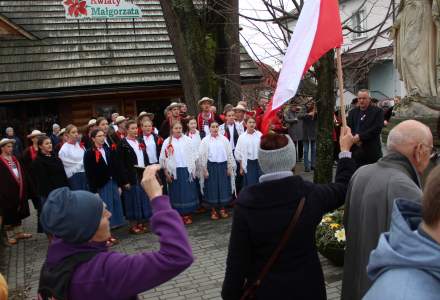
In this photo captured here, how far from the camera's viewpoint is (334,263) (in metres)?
5.43

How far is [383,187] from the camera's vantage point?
2748mm

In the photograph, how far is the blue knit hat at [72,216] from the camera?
80.7 inches

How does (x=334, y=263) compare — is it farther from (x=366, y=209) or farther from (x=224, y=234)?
(x=366, y=209)

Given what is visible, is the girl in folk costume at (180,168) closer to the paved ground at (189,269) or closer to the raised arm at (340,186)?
the paved ground at (189,269)

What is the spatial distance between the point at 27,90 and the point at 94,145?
8.49 m

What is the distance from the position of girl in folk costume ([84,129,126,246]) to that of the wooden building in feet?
26.4

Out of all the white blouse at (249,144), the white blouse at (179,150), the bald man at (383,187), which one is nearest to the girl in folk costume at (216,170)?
the white blouse at (249,144)

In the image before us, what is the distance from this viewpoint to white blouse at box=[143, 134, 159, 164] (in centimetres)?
805

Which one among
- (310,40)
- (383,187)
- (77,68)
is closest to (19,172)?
(310,40)

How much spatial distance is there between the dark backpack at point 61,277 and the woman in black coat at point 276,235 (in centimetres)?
96

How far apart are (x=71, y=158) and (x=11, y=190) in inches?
42.9

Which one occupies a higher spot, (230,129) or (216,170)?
(230,129)

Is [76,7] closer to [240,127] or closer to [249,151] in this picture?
[240,127]

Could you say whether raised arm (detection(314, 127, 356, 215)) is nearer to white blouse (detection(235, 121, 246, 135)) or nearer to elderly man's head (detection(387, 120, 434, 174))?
elderly man's head (detection(387, 120, 434, 174))
